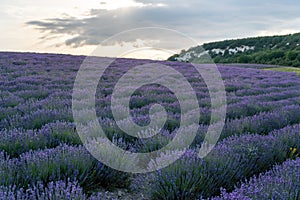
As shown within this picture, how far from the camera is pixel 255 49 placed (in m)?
51.0

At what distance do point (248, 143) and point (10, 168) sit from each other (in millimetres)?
2345

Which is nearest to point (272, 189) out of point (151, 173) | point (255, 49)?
point (151, 173)

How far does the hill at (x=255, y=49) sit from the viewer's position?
37.1 m

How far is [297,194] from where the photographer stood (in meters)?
2.25

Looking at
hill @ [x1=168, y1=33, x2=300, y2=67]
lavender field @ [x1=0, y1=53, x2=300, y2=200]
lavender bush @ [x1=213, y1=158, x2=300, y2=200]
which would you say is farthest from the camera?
hill @ [x1=168, y1=33, x2=300, y2=67]

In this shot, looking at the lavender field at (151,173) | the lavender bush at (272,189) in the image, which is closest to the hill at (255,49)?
the lavender field at (151,173)

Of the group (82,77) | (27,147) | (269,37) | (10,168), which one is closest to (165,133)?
(27,147)

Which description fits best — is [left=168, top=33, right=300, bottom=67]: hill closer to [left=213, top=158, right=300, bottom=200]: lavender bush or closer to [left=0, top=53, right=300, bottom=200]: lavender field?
[left=0, top=53, right=300, bottom=200]: lavender field

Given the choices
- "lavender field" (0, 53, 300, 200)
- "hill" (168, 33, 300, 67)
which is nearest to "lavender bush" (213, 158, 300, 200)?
"lavender field" (0, 53, 300, 200)

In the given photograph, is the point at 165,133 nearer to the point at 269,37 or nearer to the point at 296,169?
the point at 296,169

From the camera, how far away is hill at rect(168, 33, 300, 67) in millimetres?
37062

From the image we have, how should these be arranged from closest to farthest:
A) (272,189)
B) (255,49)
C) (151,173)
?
(272,189) < (151,173) < (255,49)

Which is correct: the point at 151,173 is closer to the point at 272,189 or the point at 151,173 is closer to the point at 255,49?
the point at 272,189

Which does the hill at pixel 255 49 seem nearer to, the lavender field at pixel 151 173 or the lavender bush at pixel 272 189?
the lavender field at pixel 151 173
